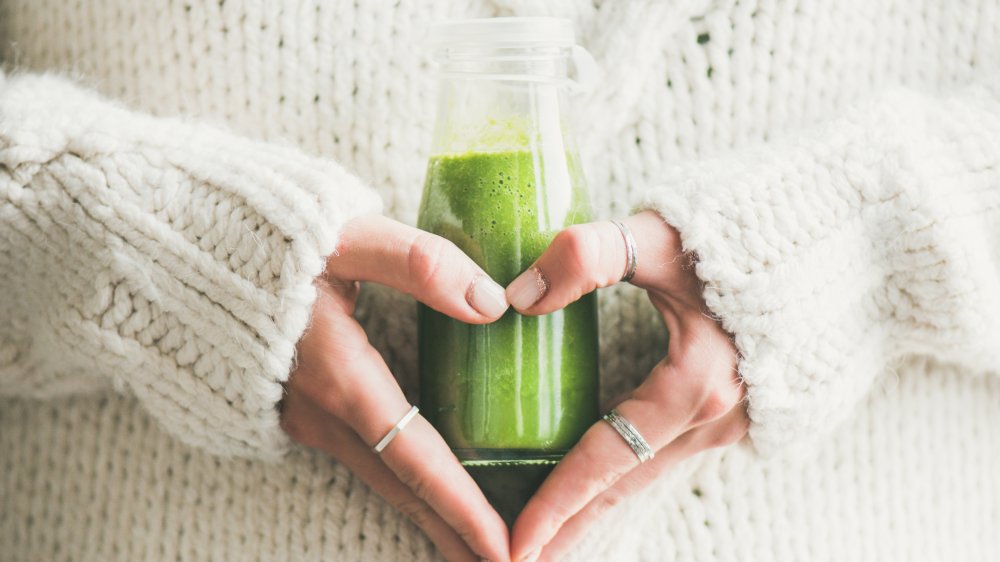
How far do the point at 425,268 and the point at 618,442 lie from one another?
219 mm

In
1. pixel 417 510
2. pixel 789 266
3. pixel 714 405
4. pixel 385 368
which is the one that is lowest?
pixel 417 510

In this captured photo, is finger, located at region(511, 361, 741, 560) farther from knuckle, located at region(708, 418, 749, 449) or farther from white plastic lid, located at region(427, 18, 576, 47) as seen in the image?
white plastic lid, located at region(427, 18, 576, 47)

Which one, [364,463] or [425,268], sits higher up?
[425,268]

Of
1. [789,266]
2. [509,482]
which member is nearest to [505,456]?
[509,482]

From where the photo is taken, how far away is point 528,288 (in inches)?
25.4

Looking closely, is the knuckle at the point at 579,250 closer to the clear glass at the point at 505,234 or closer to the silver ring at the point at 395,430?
the clear glass at the point at 505,234

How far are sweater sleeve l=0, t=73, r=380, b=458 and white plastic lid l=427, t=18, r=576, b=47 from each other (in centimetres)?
15

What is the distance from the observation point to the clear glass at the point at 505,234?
67cm

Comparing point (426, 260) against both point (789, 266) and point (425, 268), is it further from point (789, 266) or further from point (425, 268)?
point (789, 266)

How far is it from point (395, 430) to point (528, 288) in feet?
0.52

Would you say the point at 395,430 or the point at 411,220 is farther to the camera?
the point at 411,220

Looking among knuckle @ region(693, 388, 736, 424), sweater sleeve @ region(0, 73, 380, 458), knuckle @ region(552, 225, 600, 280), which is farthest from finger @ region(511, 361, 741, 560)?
sweater sleeve @ region(0, 73, 380, 458)

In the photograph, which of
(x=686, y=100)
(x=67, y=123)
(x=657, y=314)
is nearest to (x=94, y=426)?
(x=67, y=123)

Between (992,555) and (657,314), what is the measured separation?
0.47 m
